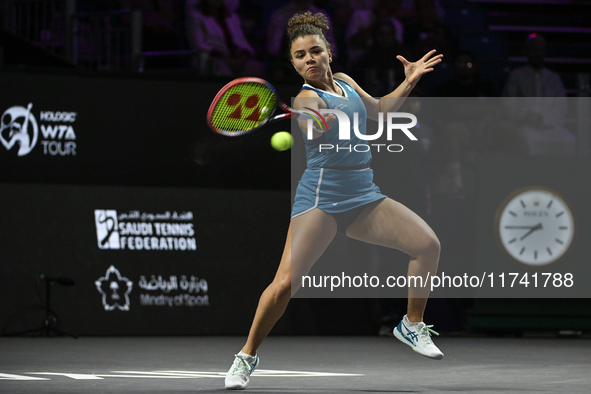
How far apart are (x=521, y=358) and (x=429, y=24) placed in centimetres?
523

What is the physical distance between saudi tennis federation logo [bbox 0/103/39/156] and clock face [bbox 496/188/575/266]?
4.01 metres

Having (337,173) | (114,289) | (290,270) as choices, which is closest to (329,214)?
(337,173)

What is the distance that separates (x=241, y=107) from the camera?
15.4 feet

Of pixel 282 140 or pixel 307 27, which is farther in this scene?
pixel 282 140

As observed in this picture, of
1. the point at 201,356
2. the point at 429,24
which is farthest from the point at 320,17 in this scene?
the point at 429,24

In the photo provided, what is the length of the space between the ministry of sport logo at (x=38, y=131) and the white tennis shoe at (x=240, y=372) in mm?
3911

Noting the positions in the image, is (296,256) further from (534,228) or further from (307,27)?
(534,228)

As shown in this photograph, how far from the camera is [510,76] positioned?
9.16 meters

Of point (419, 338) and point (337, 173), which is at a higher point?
point (337, 173)

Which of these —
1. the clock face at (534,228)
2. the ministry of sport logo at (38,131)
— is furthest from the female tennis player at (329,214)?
the clock face at (534,228)

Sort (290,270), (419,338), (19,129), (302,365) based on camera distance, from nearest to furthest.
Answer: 1. (290,270)
2. (419,338)
3. (302,365)
4. (19,129)

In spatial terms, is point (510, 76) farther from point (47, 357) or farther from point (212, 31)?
point (47, 357)

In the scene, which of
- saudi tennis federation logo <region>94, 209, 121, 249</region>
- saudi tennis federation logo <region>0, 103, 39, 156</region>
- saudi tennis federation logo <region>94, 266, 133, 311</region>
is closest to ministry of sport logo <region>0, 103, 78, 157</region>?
saudi tennis federation logo <region>0, 103, 39, 156</region>

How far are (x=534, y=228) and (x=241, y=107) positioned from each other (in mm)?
4415
